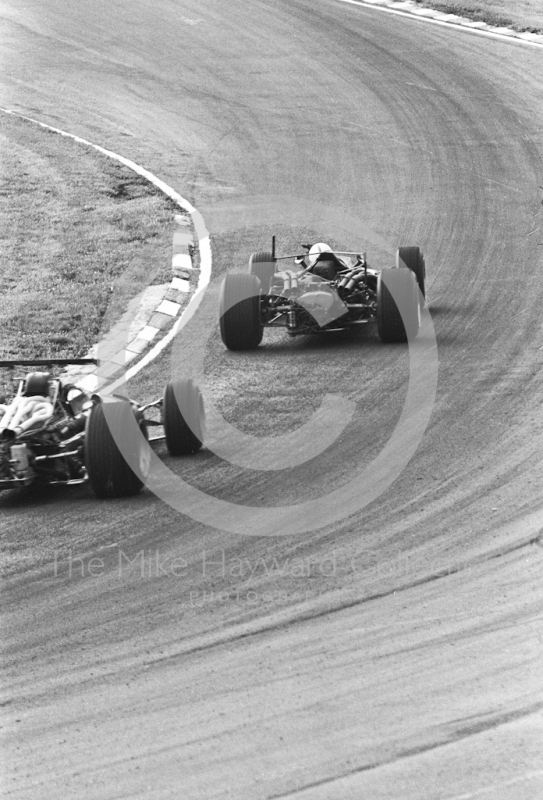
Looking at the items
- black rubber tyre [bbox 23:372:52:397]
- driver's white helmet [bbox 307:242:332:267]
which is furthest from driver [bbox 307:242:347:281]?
black rubber tyre [bbox 23:372:52:397]

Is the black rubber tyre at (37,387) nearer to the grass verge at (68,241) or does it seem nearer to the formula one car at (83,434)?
the formula one car at (83,434)

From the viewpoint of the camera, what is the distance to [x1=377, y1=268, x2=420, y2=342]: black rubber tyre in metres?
13.6

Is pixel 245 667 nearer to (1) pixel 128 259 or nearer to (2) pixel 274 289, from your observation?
(2) pixel 274 289

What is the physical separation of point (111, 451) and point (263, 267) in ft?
17.8

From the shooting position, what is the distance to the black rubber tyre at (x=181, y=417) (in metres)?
11.4

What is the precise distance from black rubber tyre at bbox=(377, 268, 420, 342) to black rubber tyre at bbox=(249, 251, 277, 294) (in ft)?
5.93

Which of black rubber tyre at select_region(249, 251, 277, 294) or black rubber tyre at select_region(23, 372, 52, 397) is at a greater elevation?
black rubber tyre at select_region(249, 251, 277, 294)

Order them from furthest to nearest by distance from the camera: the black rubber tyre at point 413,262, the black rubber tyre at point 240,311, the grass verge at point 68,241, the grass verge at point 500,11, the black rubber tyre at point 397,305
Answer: the grass verge at point 500,11
the grass verge at point 68,241
the black rubber tyre at point 413,262
the black rubber tyre at point 240,311
the black rubber tyre at point 397,305

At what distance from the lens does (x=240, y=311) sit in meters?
14.1

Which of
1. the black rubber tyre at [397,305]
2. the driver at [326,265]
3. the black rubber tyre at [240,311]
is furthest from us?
the driver at [326,265]

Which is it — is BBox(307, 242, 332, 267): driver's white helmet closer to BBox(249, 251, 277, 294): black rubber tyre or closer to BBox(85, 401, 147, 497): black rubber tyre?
BBox(249, 251, 277, 294): black rubber tyre

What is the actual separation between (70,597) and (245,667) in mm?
1718

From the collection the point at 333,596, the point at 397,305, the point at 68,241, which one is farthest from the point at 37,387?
the point at 68,241

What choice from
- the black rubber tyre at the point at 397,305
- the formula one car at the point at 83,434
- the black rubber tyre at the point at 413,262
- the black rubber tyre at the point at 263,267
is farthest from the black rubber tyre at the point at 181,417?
the black rubber tyre at the point at 413,262
